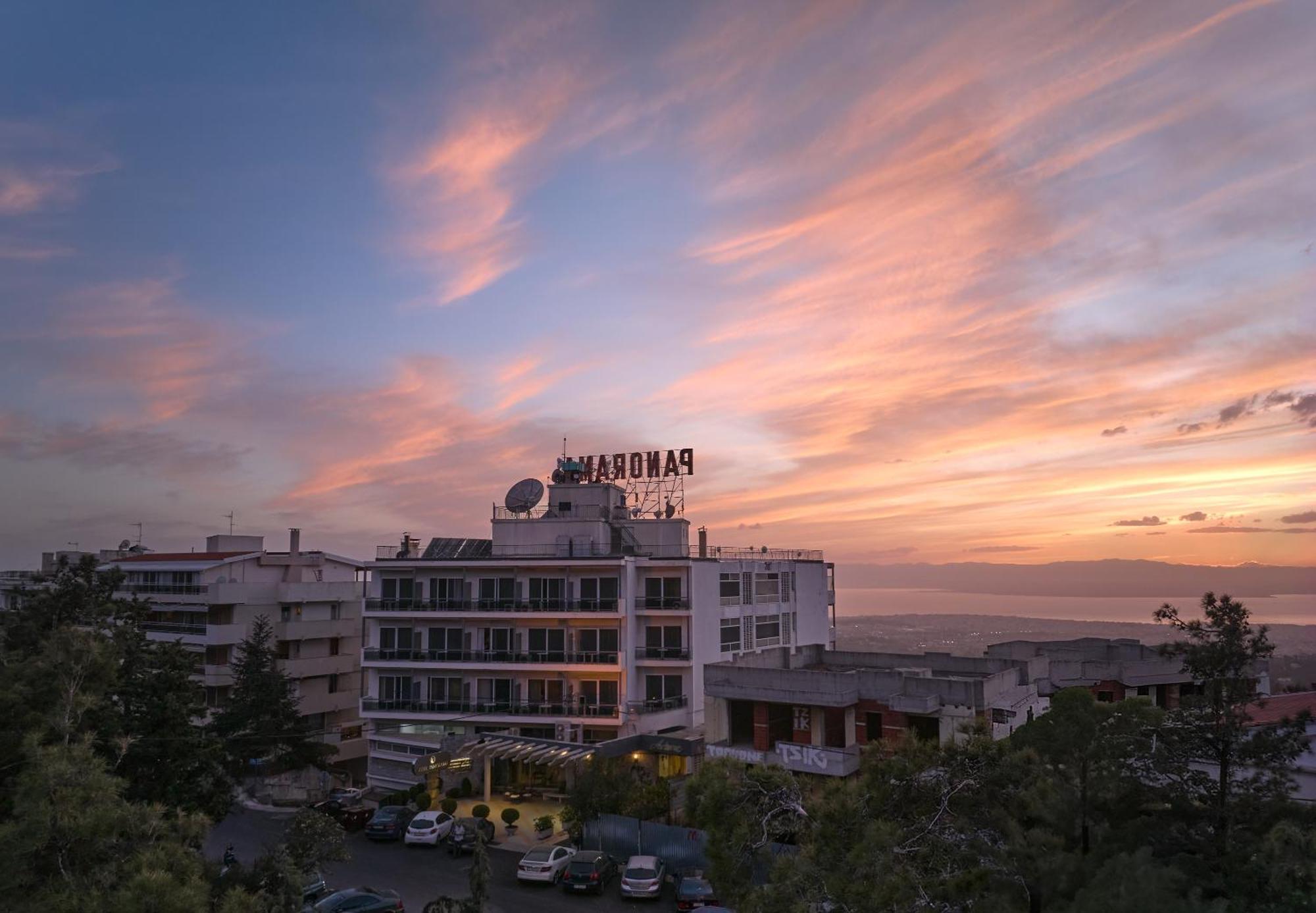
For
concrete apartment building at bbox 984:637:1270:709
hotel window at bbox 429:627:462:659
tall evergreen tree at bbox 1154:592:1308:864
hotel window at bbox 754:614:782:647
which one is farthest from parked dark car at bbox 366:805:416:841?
tall evergreen tree at bbox 1154:592:1308:864

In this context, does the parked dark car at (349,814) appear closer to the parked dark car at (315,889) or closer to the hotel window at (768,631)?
the parked dark car at (315,889)

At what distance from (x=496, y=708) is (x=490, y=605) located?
5.76 metres

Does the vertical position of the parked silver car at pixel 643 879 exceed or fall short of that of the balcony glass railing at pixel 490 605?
it falls short

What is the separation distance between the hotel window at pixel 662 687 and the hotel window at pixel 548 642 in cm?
508

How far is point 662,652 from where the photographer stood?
48.7m

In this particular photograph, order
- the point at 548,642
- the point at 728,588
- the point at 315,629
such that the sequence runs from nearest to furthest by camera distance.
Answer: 1. the point at 548,642
2. the point at 728,588
3. the point at 315,629

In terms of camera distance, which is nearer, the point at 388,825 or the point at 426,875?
the point at 426,875

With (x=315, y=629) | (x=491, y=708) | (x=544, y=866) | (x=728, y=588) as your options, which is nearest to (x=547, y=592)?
(x=491, y=708)

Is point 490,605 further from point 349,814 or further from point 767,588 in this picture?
point 767,588

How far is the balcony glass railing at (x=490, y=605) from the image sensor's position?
161ft

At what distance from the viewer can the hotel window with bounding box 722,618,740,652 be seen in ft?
169

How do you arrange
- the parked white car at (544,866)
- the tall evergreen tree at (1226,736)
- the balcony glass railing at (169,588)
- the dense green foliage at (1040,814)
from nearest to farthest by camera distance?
the dense green foliage at (1040,814) < the tall evergreen tree at (1226,736) < the parked white car at (544,866) < the balcony glass railing at (169,588)

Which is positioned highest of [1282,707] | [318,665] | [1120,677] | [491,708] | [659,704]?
[1282,707]

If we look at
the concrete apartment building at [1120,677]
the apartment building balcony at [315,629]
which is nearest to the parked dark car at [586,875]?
the concrete apartment building at [1120,677]
